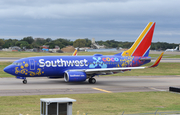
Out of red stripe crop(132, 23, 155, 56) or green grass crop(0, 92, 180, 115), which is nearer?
green grass crop(0, 92, 180, 115)

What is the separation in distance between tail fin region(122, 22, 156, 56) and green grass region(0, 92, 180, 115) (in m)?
14.7

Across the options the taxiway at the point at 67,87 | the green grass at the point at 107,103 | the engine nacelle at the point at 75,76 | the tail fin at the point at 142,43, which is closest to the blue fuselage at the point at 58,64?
the tail fin at the point at 142,43

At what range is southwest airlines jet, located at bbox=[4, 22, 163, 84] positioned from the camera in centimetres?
3875

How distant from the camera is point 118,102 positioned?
85.5 ft

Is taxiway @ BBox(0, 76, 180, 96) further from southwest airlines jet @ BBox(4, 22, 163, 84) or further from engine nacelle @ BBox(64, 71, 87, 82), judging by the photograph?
southwest airlines jet @ BBox(4, 22, 163, 84)

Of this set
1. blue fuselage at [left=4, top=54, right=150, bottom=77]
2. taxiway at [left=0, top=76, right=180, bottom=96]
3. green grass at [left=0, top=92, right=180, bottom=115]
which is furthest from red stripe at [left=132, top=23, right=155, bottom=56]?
green grass at [left=0, top=92, right=180, bottom=115]

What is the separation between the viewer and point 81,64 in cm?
4162

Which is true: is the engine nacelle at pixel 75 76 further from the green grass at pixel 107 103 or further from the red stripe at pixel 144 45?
the red stripe at pixel 144 45

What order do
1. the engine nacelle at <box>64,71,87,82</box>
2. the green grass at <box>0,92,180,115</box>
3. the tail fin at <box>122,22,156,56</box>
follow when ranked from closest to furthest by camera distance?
the green grass at <box>0,92,180,115</box> < the engine nacelle at <box>64,71,87,82</box> < the tail fin at <box>122,22,156,56</box>

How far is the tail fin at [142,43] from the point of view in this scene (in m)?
45.6

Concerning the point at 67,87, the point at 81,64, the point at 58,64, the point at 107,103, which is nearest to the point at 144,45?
the point at 81,64

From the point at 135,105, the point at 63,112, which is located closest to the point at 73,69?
the point at 135,105

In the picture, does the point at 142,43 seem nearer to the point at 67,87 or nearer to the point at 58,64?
the point at 58,64

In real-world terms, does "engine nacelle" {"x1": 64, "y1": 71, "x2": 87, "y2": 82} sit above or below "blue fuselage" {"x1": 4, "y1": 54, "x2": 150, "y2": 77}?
below
